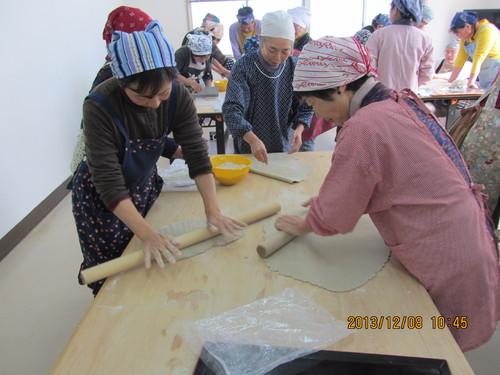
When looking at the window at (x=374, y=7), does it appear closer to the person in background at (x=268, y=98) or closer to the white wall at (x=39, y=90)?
the white wall at (x=39, y=90)

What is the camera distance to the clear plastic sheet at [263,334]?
71 cm

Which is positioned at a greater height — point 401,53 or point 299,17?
point 299,17

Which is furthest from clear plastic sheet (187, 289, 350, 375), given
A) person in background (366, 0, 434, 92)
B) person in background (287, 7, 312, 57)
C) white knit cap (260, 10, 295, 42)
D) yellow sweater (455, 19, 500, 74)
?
yellow sweater (455, 19, 500, 74)

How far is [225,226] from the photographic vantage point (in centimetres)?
111

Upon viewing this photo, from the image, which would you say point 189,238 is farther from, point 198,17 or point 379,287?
point 198,17

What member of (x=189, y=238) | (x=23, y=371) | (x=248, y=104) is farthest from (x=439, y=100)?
(x=23, y=371)

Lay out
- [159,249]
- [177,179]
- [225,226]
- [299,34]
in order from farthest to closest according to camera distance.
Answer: [299,34]
[177,179]
[225,226]
[159,249]

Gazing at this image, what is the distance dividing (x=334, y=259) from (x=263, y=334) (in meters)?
0.32

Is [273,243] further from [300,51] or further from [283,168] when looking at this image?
[300,51]

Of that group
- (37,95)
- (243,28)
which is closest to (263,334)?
(37,95)

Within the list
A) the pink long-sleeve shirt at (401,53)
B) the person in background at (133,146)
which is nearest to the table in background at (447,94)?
the pink long-sleeve shirt at (401,53)

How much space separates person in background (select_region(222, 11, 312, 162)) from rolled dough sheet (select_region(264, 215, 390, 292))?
618 mm

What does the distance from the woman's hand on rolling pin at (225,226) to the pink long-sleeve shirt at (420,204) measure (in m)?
0.30

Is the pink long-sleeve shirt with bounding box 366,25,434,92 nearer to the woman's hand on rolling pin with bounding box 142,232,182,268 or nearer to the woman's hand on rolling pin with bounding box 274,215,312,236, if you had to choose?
the woman's hand on rolling pin with bounding box 274,215,312,236
